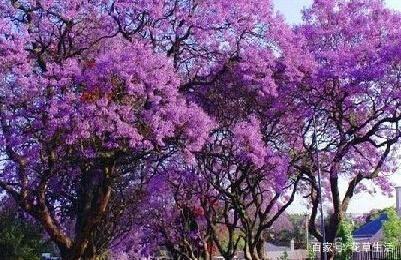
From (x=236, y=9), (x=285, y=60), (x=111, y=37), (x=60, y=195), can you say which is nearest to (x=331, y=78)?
(x=285, y=60)

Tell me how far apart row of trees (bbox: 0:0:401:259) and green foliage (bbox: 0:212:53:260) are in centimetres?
147

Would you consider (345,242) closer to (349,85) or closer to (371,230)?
(349,85)

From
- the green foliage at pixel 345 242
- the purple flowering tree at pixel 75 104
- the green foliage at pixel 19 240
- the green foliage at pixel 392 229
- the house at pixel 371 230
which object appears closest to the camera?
the purple flowering tree at pixel 75 104

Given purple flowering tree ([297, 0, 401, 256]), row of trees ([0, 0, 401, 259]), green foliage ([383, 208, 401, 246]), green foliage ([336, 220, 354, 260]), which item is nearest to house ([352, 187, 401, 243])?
green foliage ([383, 208, 401, 246])

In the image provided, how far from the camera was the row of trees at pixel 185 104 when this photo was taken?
1761cm

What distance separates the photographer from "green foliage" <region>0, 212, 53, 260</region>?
21.4 meters

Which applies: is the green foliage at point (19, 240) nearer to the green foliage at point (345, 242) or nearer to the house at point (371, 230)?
the green foliage at point (345, 242)

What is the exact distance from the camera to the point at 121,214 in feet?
88.7

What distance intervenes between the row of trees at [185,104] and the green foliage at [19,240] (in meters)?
1.47

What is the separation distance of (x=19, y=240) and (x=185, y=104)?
6468 millimetres

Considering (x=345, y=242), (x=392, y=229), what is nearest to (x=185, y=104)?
(x=345, y=242)

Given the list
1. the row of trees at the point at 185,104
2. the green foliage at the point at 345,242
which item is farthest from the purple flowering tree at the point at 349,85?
the green foliage at the point at 345,242

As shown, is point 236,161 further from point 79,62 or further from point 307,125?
point 79,62

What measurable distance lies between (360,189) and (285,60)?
25.9ft
